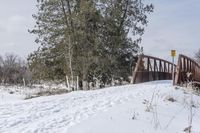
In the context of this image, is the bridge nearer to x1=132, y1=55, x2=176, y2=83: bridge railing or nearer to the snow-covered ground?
x1=132, y1=55, x2=176, y2=83: bridge railing

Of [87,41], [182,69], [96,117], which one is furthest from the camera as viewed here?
[87,41]

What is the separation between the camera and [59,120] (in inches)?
324

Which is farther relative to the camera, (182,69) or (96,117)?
(182,69)

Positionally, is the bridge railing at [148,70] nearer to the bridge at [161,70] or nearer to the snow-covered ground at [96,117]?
the bridge at [161,70]

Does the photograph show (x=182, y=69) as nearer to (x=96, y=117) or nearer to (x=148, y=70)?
(x=148, y=70)

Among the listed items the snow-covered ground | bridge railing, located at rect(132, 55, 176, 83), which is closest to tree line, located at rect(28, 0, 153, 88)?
bridge railing, located at rect(132, 55, 176, 83)

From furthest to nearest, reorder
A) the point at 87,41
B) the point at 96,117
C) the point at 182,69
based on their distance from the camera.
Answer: the point at 87,41, the point at 182,69, the point at 96,117

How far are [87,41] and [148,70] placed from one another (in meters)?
5.29

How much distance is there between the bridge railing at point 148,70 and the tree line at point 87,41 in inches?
93.9

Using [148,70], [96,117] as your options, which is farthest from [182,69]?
[96,117]

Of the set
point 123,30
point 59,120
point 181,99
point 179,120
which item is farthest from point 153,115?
point 123,30

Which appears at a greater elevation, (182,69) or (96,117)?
(182,69)

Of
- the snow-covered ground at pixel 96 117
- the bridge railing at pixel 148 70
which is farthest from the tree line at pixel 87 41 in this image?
the snow-covered ground at pixel 96 117

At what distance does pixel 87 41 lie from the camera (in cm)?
2934
